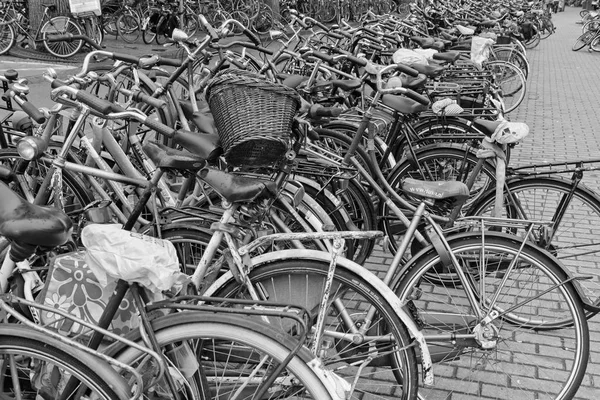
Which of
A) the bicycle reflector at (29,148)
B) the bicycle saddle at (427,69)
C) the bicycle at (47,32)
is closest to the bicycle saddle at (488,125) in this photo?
the bicycle saddle at (427,69)

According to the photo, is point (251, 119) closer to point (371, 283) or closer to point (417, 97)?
point (371, 283)

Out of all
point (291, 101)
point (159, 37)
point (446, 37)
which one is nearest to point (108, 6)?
point (159, 37)

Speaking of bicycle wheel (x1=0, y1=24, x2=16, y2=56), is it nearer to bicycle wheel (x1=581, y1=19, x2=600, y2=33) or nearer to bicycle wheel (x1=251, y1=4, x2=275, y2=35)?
bicycle wheel (x1=251, y1=4, x2=275, y2=35)

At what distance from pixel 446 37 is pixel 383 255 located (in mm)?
4926

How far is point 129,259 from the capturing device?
190 cm

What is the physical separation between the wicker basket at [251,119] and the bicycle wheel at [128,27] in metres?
12.4

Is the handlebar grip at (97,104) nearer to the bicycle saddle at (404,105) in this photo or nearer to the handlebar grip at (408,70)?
the bicycle saddle at (404,105)

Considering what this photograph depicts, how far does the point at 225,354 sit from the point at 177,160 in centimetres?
79

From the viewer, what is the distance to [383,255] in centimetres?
462

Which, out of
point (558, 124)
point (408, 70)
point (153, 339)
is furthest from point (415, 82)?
point (558, 124)

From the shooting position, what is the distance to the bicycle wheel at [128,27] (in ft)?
46.5

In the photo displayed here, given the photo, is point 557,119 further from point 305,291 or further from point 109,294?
point 109,294

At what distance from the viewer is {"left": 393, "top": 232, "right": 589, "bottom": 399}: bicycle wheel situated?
274 cm

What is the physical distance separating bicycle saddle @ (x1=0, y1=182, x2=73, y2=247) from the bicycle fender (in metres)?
0.72
